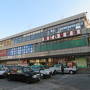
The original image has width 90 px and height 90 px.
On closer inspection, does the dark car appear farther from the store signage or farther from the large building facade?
the store signage

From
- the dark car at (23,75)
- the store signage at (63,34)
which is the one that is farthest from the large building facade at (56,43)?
the dark car at (23,75)

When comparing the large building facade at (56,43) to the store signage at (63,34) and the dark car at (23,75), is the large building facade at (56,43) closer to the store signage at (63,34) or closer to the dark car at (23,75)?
the store signage at (63,34)

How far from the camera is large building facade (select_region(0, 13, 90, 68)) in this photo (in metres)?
30.9

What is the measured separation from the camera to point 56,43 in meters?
35.2

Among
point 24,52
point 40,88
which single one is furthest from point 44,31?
point 40,88

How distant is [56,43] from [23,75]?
21161 millimetres

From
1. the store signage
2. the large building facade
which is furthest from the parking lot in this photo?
the store signage

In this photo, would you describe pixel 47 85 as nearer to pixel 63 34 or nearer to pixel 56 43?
pixel 63 34

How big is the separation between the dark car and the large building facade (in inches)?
672

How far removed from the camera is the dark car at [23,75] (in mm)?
14462

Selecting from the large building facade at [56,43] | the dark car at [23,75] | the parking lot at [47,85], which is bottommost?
the parking lot at [47,85]

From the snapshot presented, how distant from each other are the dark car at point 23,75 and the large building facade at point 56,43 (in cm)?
1707

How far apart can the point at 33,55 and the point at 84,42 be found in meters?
15.1

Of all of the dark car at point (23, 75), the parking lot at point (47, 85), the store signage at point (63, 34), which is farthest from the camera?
the store signage at point (63, 34)
